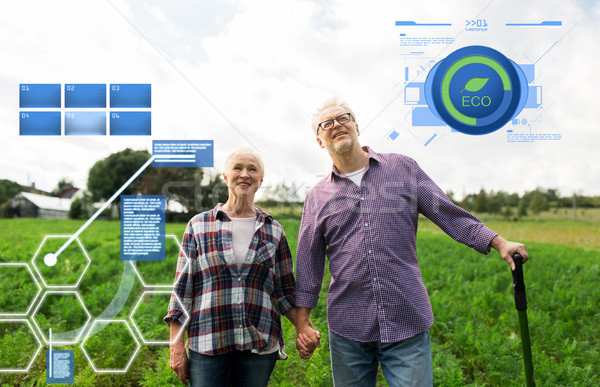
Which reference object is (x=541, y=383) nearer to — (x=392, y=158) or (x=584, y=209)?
(x=392, y=158)

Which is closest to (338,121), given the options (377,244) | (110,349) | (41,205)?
(377,244)

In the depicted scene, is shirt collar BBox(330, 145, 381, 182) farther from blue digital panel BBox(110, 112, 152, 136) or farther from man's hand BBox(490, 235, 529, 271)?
blue digital panel BBox(110, 112, 152, 136)

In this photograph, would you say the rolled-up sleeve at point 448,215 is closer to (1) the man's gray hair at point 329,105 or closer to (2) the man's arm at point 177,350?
(1) the man's gray hair at point 329,105

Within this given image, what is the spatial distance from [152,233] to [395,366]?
2.03 meters

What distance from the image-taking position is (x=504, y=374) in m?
2.55

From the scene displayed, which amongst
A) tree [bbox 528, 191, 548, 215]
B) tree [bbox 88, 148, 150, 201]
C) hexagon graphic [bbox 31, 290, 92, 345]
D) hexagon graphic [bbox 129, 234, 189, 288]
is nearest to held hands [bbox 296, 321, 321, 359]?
tree [bbox 88, 148, 150, 201]

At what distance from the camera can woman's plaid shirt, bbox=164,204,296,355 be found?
1.71m

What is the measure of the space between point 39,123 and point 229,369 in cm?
244

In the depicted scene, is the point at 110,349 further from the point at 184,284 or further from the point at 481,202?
the point at 481,202

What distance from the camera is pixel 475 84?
2891 mm

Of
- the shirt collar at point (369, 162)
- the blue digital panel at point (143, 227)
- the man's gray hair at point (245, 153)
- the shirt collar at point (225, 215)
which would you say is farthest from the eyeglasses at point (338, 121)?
the blue digital panel at point (143, 227)

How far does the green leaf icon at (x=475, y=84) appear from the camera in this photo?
9.46 feet

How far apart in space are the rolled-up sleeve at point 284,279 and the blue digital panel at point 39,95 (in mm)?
2263

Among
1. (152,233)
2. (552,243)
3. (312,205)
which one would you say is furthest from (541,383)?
(552,243)
